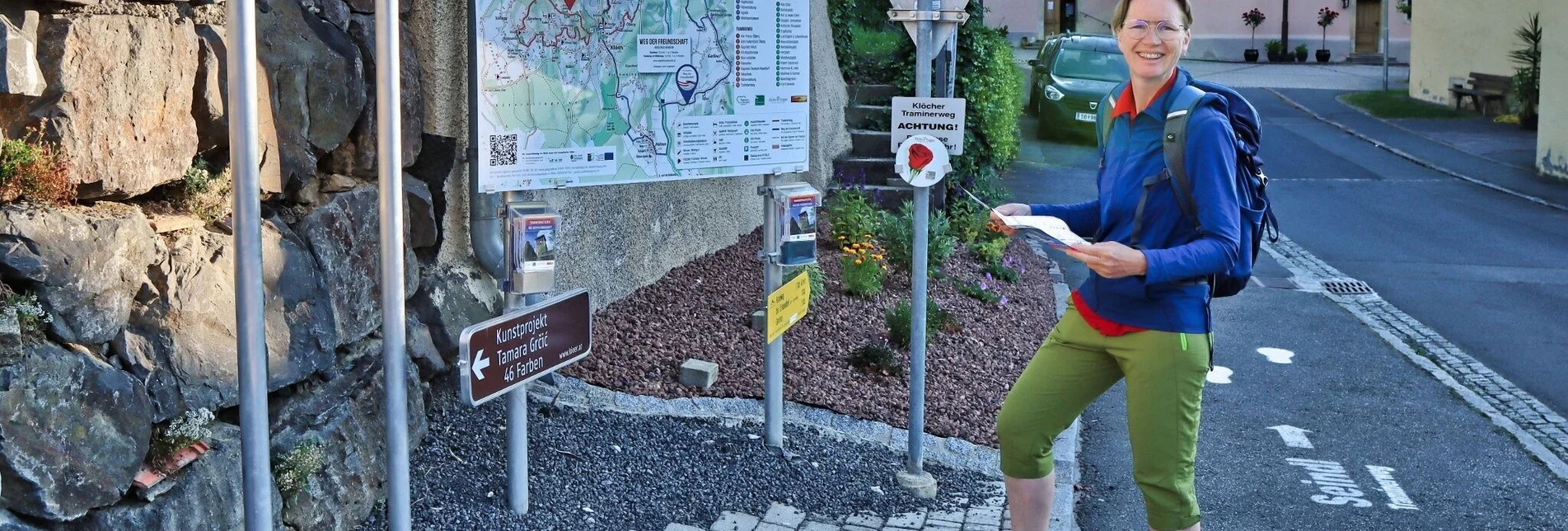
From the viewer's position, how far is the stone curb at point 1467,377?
21.9 feet

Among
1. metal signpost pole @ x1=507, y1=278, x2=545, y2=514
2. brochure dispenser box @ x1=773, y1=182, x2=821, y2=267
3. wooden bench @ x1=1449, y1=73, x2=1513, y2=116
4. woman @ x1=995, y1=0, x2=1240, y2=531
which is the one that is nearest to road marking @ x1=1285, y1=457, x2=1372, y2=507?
brochure dispenser box @ x1=773, y1=182, x2=821, y2=267

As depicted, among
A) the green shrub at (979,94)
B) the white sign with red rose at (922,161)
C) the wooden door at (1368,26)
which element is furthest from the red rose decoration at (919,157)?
the wooden door at (1368,26)

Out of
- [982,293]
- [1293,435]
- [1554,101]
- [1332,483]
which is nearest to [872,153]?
[982,293]

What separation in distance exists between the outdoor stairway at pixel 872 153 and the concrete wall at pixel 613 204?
171mm

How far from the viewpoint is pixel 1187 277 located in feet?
10.8

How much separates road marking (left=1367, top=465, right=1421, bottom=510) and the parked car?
42.0 feet

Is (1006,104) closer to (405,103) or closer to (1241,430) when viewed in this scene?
(1241,430)

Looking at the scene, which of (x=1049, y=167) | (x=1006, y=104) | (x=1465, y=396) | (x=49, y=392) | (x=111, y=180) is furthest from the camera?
(x=1049, y=167)

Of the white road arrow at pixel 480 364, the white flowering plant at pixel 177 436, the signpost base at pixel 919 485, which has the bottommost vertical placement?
the signpost base at pixel 919 485

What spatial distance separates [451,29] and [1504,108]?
25339 mm

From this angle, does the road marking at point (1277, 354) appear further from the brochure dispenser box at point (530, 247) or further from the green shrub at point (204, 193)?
the green shrub at point (204, 193)

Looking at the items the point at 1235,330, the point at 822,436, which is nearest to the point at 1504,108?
the point at 1235,330

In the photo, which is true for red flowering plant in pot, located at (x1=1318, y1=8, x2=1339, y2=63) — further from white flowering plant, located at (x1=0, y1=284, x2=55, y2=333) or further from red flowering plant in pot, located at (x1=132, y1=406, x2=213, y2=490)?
white flowering plant, located at (x1=0, y1=284, x2=55, y2=333)

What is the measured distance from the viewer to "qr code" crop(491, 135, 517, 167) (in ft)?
14.4
